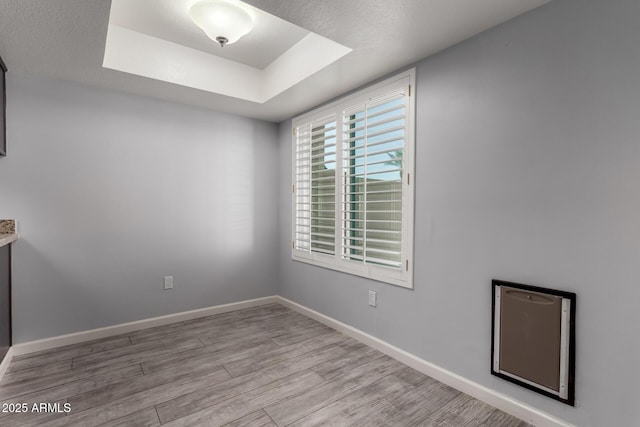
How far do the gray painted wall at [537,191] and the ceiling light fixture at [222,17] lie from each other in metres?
1.33

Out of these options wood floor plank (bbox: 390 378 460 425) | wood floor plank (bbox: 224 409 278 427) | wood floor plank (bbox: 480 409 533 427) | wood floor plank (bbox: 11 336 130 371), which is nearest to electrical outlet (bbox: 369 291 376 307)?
wood floor plank (bbox: 390 378 460 425)

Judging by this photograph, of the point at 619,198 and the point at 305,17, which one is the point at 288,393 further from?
the point at 305,17

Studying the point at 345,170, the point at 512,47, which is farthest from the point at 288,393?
the point at 512,47

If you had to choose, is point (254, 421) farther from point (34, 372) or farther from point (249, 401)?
point (34, 372)

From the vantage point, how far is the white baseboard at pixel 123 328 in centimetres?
265

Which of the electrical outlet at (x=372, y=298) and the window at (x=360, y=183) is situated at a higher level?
the window at (x=360, y=183)

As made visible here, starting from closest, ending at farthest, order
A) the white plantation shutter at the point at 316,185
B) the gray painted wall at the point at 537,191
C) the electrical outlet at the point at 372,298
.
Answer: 1. the gray painted wall at the point at 537,191
2. the electrical outlet at the point at 372,298
3. the white plantation shutter at the point at 316,185

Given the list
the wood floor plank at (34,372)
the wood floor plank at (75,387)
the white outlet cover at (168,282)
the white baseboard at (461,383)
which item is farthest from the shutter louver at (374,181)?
the wood floor plank at (34,372)

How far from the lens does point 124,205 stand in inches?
121

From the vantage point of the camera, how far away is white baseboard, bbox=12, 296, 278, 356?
8.69 ft

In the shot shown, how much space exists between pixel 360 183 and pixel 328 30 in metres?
1.27

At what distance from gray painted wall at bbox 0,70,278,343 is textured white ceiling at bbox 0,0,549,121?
410 mm

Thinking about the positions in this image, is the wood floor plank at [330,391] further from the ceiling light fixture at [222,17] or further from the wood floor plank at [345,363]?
the ceiling light fixture at [222,17]

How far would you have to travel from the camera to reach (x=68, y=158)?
2.79m
